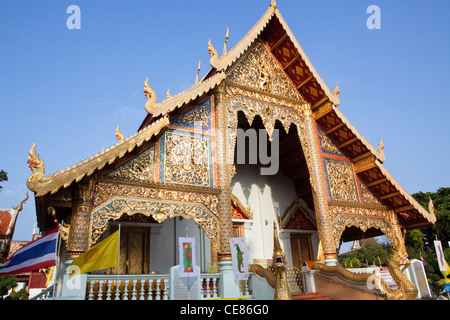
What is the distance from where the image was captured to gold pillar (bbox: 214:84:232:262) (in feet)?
21.3

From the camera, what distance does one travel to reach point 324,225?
8133 millimetres

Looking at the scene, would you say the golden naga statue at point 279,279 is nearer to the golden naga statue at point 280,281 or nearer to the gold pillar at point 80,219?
the golden naga statue at point 280,281

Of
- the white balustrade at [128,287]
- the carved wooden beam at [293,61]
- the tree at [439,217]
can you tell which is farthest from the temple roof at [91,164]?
the tree at [439,217]

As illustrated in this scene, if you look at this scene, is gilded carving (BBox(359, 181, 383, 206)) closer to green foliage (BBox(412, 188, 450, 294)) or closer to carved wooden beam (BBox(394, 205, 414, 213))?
carved wooden beam (BBox(394, 205, 414, 213))

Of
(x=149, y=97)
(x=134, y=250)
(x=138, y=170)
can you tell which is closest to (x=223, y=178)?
(x=138, y=170)

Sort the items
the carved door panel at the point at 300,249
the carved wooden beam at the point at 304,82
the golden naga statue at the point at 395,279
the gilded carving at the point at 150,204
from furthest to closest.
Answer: the carved door panel at the point at 300,249
the carved wooden beam at the point at 304,82
the golden naga statue at the point at 395,279
the gilded carving at the point at 150,204

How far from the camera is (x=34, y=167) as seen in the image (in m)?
5.05

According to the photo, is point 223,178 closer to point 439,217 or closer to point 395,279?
point 395,279

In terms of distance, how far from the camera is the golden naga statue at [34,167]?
491 cm

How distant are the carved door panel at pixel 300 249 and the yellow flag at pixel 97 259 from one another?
7076 millimetres

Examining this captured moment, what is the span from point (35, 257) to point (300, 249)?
8.27 metres

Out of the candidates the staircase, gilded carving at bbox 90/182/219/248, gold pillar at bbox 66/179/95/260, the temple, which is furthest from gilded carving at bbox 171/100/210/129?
the staircase
